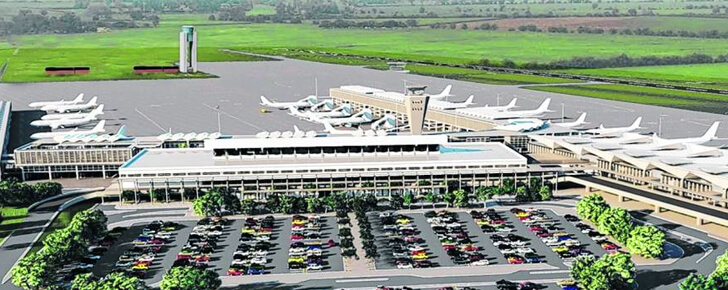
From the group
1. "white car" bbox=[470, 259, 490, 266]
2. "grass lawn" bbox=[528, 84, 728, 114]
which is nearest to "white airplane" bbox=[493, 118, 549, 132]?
"white car" bbox=[470, 259, 490, 266]

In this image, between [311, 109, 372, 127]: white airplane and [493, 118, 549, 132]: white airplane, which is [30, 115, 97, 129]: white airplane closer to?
[311, 109, 372, 127]: white airplane

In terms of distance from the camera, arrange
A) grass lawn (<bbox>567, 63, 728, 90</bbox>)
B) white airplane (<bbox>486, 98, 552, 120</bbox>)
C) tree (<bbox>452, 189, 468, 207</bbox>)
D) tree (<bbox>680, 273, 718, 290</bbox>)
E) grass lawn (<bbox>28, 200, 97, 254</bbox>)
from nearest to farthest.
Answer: tree (<bbox>680, 273, 718, 290</bbox>)
grass lawn (<bbox>28, 200, 97, 254</bbox>)
tree (<bbox>452, 189, 468, 207</bbox>)
white airplane (<bbox>486, 98, 552, 120</bbox>)
grass lawn (<bbox>567, 63, 728, 90</bbox>)

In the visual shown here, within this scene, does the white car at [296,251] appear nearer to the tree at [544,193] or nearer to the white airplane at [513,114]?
the tree at [544,193]

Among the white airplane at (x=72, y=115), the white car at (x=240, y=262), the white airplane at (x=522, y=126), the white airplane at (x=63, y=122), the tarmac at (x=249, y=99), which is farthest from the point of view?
the white airplane at (x=72, y=115)

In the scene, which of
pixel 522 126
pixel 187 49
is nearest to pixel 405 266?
pixel 522 126

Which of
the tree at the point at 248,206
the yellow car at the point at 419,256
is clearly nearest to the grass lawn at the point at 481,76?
the tree at the point at 248,206

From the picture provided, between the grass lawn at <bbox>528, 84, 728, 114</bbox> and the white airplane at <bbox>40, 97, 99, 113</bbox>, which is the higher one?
the white airplane at <bbox>40, 97, 99, 113</bbox>

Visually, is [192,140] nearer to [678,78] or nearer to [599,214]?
[599,214]
